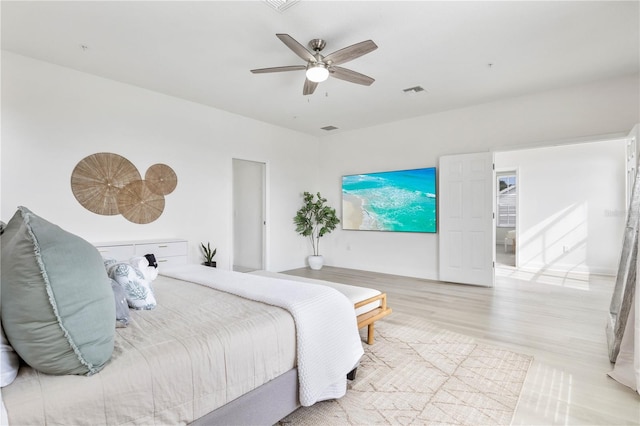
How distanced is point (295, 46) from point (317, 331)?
7.20 ft

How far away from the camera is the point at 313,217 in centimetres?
641

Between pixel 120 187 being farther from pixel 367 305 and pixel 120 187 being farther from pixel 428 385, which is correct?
pixel 428 385

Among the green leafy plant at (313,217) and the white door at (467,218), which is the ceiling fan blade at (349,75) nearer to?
the white door at (467,218)

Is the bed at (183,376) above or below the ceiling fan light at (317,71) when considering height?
below

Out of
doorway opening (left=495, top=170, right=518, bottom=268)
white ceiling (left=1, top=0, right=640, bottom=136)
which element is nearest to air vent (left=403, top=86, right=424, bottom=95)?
white ceiling (left=1, top=0, right=640, bottom=136)

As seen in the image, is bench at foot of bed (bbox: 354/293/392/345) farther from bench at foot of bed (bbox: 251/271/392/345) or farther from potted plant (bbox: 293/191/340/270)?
potted plant (bbox: 293/191/340/270)

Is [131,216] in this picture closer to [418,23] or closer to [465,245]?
[418,23]

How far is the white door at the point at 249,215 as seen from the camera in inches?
234

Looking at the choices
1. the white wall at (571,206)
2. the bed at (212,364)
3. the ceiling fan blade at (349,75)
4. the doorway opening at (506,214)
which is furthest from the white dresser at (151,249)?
the doorway opening at (506,214)

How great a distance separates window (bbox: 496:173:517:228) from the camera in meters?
8.40

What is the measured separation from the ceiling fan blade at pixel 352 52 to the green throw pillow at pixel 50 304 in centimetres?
237

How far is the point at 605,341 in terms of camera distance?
106 inches

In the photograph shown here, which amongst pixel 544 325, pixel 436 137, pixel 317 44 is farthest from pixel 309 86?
pixel 544 325

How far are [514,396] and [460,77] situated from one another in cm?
345
